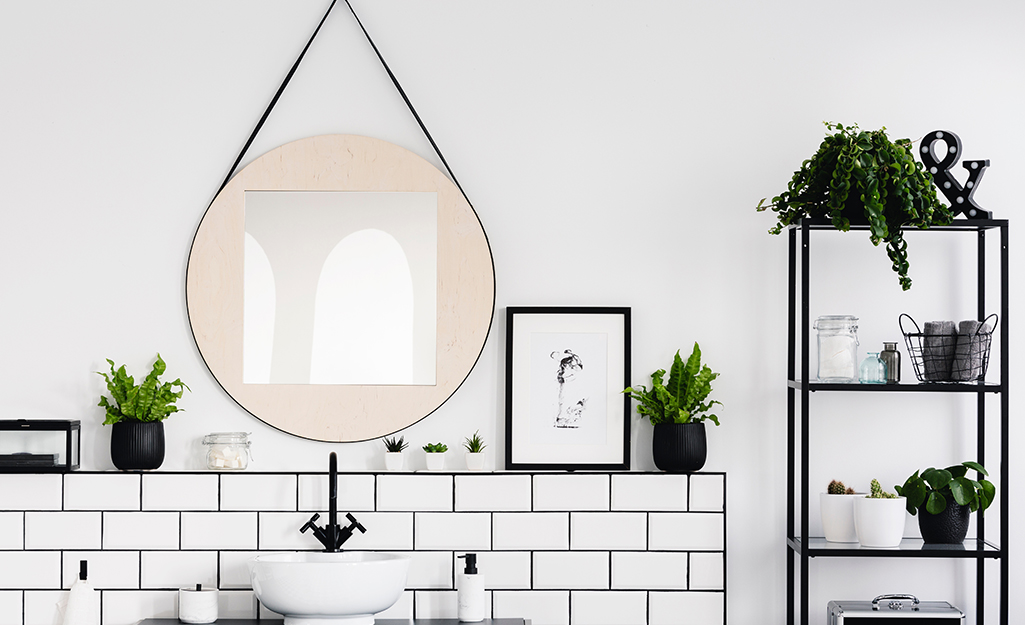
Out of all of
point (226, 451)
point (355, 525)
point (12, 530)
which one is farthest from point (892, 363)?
point (12, 530)

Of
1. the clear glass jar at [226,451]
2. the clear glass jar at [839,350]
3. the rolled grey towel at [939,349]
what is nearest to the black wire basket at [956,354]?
the rolled grey towel at [939,349]

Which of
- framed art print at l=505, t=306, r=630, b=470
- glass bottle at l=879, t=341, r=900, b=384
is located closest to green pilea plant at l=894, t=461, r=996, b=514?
glass bottle at l=879, t=341, r=900, b=384

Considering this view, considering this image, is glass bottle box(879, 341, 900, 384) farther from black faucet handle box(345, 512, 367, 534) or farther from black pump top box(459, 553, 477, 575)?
black faucet handle box(345, 512, 367, 534)

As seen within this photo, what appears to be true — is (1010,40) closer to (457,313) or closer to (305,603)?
(457,313)

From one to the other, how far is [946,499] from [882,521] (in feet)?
0.52

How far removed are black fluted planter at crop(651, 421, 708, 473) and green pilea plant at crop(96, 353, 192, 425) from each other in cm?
111

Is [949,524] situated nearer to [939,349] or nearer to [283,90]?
[939,349]

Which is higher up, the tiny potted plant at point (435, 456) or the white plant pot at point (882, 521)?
the tiny potted plant at point (435, 456)

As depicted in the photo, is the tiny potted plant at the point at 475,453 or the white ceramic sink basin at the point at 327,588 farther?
the tiny potted plant at the point at 475,453

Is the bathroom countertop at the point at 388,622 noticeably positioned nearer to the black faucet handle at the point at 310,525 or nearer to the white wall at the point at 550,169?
the black faucet handle at the point at 310,525

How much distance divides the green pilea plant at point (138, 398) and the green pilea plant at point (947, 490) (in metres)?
1.66

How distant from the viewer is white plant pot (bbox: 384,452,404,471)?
2.11 metres

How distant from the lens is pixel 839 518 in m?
2.05

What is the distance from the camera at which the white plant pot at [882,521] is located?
198 cm
